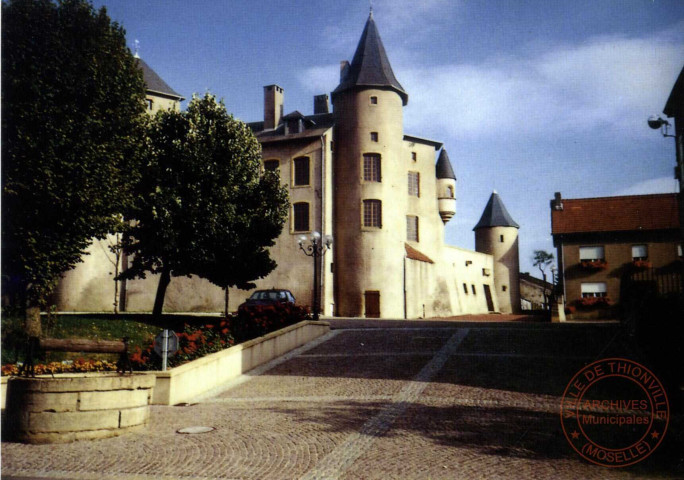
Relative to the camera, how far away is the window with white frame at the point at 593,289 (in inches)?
1465

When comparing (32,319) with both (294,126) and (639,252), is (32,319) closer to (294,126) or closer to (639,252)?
(294,126)

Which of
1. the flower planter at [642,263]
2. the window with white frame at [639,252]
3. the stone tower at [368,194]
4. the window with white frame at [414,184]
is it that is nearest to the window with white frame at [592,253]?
the window with white frame at [639,252]

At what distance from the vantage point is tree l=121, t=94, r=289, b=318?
2230cm

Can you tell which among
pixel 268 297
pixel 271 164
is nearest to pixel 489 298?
pixel 271 164

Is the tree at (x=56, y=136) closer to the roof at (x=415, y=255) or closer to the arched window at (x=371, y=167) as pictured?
the arched window at (x=371, y=167)

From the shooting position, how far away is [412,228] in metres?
41.5

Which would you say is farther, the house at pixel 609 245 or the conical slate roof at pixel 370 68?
the conical slate roof at pixel 370 68

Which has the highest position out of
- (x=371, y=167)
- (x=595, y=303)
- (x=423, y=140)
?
(x=423, y=140)

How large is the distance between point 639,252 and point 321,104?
23715mm

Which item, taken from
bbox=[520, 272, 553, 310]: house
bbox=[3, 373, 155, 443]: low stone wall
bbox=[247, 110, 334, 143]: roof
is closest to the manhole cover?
bbox=[3, 373, 155, 443]: low stone wall

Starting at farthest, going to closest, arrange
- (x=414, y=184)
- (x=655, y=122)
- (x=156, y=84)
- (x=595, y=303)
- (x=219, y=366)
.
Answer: (x=414, y=184) → (x=595, y=303) → (x=156, y=84) → (x=219, y=366) → (x=655, y=122)

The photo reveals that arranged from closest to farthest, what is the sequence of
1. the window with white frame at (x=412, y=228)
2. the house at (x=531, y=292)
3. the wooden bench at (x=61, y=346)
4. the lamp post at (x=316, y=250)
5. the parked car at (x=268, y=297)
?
the wooden bench at (x=61, y=346), the lamp post at (x=316, y=250), the parked car at (x=268, y=297), the window with white frame at (x=412, y=228), the house at (x=531, y=292)

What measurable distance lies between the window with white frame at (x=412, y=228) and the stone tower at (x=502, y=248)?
45.3 feet

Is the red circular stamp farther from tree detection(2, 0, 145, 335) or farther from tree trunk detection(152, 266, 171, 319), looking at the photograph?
tree trunk detection(152, 266, 171, 319)
